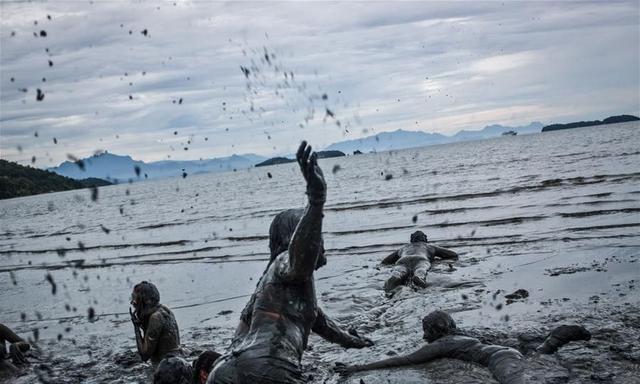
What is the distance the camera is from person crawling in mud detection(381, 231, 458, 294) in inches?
467

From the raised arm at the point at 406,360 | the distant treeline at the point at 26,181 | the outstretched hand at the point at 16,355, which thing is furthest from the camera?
the distant treeline at the point at 26,181

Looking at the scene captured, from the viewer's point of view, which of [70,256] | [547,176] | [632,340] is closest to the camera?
[632,340]

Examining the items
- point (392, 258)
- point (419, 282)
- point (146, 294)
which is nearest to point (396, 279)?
point (419, 282)

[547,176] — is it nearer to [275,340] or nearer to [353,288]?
[353,288]

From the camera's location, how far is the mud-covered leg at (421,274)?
11.8 meters

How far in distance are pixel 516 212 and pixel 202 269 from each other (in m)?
11.1

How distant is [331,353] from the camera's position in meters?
8.24

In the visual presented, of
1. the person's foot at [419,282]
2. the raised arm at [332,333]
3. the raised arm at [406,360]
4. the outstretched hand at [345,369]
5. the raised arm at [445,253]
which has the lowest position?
the outstretched hand at [345,369]

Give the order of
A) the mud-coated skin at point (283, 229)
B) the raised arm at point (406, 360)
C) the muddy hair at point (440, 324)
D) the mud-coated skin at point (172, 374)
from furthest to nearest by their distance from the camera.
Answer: the muddy hair at point (440, 324)
the raised arm at point (406, 360)
the mud-coated skin at point (172, 374)
the mud-coated skin at point (283, 229)

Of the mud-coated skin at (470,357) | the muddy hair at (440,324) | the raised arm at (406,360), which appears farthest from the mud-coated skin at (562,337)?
the raised arm at (406,360)

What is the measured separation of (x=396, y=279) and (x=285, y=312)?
25.6 feet

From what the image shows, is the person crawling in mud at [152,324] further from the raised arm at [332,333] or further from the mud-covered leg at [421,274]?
the mud-covered leg at [421,274]

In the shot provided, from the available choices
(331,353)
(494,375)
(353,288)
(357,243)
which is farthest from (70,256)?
(494,375)

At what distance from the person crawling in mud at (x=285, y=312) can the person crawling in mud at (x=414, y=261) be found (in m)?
7.53
